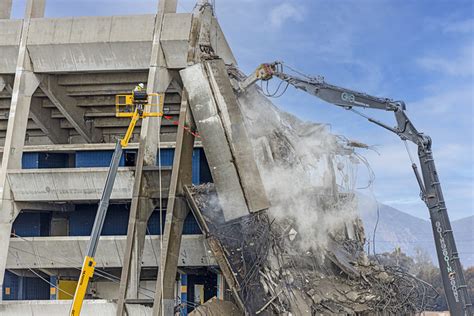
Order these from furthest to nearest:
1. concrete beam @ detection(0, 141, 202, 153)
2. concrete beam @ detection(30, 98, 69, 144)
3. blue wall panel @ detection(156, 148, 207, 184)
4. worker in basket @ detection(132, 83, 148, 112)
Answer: concrete beam @ detection(30, 98, 69, 144) < blue wall panel @ detection(156, 148, 207, 184) < concrete beam @ detection(0, 141, 202, 153) < worker in basket @ detection(132, 83, 148, 112)

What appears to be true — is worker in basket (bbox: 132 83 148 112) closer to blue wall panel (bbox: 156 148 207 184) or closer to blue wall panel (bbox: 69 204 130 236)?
blue wall panel (bbox: 156 148 207 184)

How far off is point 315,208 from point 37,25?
1446cm

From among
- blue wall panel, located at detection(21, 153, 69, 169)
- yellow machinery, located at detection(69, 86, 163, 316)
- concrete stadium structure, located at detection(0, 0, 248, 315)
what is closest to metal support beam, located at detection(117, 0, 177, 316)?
concrete stadium structure, located at detection(0, 0, 248, 315)

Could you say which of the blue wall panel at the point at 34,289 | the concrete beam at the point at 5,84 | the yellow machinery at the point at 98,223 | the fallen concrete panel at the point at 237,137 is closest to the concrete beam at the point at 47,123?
the concrete beam at the point at 5,84

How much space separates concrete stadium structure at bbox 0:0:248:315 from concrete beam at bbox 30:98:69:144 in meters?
0.07

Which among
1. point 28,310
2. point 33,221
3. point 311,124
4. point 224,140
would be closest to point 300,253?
point 224,140

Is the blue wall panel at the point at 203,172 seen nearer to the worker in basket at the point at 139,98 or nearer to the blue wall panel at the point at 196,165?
the blue wall panel at the point at 196,165

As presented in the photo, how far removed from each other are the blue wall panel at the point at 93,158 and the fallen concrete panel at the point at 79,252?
3677mm

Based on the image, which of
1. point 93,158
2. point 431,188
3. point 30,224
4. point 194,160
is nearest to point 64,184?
point 93,158

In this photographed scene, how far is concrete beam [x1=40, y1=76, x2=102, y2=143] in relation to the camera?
27.6 meters

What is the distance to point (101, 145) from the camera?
91.9 feet

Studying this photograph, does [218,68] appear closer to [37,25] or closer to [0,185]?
[37,25]

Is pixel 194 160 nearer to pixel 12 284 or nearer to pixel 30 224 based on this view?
pixel 30 224

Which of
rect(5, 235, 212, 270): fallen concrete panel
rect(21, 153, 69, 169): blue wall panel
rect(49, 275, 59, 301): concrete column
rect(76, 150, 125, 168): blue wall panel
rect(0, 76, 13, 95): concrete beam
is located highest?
rect(0, 76, 13, 95): concrete beam
